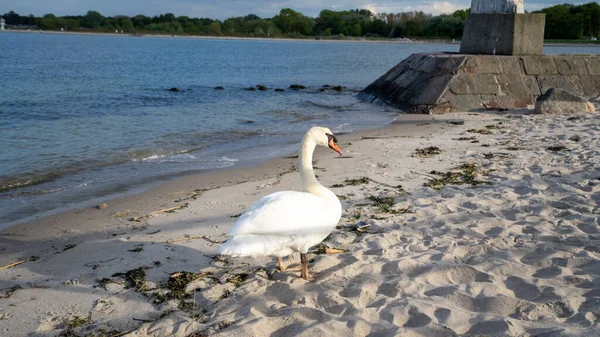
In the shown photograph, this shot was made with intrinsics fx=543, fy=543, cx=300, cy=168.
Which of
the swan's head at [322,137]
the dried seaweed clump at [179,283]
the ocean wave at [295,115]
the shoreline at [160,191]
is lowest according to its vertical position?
the shoreline at [160,191]

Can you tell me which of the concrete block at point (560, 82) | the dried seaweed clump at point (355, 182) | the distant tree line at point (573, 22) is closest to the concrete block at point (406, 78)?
the concrete block at point (560, 82)

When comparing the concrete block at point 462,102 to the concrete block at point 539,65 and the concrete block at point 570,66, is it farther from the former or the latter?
the concrete block at point 570,66

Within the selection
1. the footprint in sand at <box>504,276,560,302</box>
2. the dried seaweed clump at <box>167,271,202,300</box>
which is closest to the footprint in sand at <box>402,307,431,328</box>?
the footprint in sand at <box>504,276,560,302</box>

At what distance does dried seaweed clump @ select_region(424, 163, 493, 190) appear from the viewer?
678 cm

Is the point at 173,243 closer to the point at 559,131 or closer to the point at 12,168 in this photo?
the point at 12,168

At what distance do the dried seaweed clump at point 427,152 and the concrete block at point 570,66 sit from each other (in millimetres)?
7857

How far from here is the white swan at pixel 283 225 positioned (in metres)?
4.09

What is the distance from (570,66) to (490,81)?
9.28 feet

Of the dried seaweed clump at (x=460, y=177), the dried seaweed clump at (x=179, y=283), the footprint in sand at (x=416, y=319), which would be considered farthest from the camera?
the dried seaweed clump at (x=460, y=177)

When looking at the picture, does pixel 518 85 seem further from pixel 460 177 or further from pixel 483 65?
pixel 460 177

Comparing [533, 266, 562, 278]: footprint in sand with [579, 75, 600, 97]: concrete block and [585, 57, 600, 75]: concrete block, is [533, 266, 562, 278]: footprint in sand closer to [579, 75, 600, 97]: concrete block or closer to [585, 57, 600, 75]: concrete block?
[579, 75, 600, 97]: concrete block

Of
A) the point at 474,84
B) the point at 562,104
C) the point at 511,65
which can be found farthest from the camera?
the point at 511,65

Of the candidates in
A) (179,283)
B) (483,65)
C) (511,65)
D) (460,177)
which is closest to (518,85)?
(511,65)

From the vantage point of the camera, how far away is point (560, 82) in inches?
581
